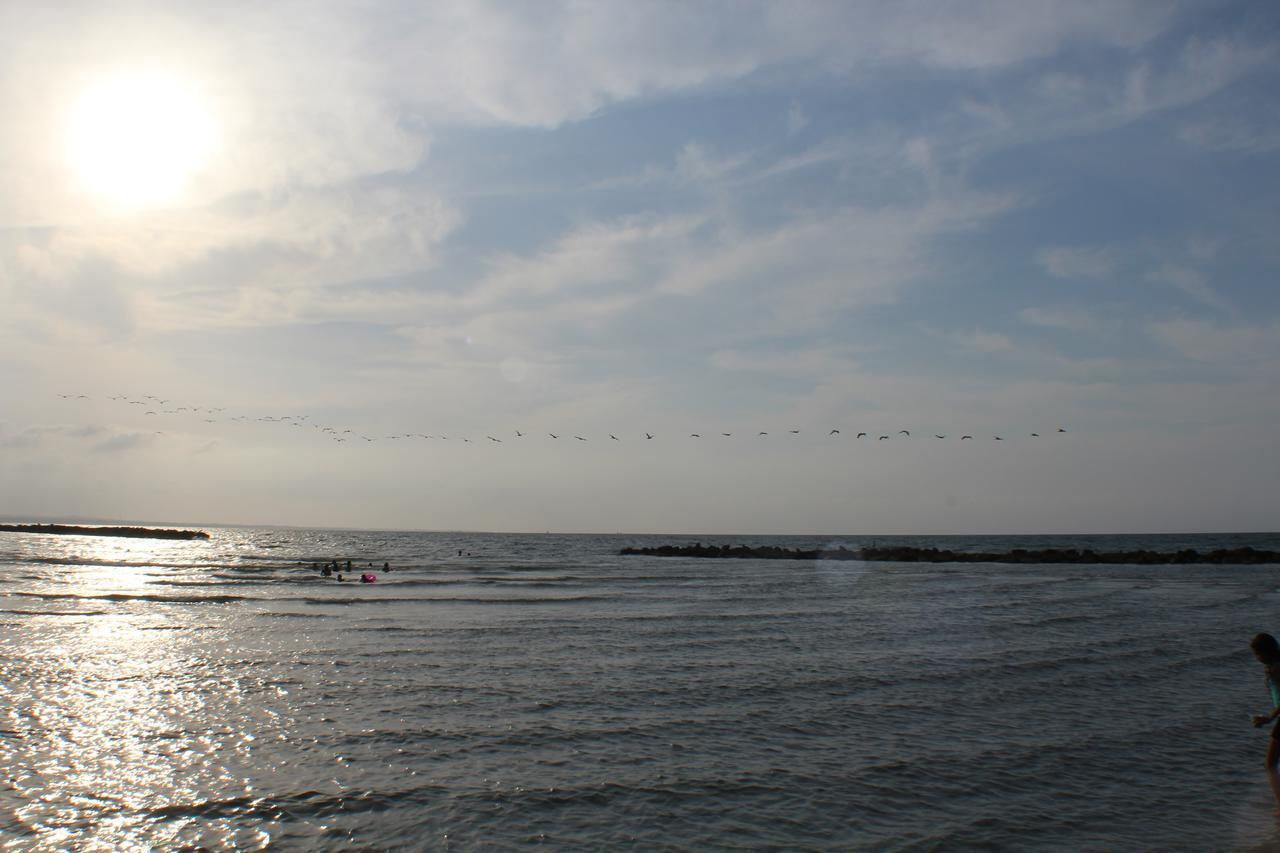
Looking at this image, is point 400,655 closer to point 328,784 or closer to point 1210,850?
point 328,784

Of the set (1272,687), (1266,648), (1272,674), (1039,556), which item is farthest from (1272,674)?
(1039,556)

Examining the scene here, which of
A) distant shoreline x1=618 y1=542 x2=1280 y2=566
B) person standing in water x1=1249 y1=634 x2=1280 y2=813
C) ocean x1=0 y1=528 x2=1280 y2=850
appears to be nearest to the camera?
ocean x1=0 y1=528 x2=1280 y2=850

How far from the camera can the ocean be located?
37.4 ft

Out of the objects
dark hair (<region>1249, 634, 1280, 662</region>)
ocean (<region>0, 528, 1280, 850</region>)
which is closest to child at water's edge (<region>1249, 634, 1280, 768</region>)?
dark hair (<region>1249, 634, 1280, 662</region>)

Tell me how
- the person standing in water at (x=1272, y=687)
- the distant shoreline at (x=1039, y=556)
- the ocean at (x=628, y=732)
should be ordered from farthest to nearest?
the distant shoreline at (x=1039, y=556) → the person standing in water at (x=1272, y=687) → the ocean at (x=628, y=732)

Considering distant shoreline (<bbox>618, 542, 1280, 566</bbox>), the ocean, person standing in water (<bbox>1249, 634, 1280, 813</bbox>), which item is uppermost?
person standing in water (<bbox>1249, 634, 1280, 813</bbox>)

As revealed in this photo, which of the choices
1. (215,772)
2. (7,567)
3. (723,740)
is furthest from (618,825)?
(7,567)

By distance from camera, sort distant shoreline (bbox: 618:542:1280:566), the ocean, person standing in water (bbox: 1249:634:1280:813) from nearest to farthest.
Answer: the ocean, person standing in water (bbox: 1249:634:1280:813), distant shoreline (bbox: 618:542:1280:566)

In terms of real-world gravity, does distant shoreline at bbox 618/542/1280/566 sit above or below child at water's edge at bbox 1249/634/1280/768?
below

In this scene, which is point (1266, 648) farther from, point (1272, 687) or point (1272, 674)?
point (1272, 687)

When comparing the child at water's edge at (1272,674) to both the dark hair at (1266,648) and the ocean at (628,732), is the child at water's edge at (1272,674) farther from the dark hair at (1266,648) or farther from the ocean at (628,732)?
the ocean at (628,732)

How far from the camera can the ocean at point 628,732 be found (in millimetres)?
11391

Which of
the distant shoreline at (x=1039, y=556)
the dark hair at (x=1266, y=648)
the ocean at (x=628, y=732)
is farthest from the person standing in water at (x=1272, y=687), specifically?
the distant shoreline at (x=1039, y=556)

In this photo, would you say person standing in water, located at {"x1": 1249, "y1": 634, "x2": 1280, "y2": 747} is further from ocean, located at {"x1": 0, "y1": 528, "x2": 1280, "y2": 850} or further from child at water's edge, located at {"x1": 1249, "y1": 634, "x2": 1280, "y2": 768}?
ocean, located at {"x1": 0, "y1": 528, "x2": 1280, "y2": 850}
